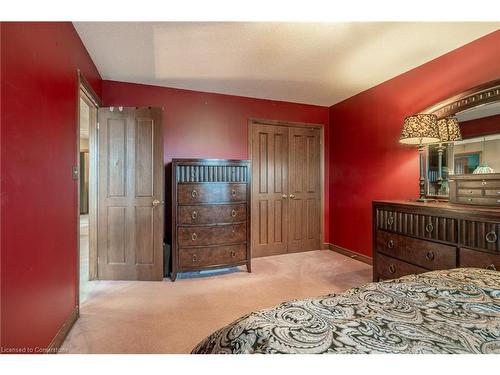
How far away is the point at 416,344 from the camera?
63cm

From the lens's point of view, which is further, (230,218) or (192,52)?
(230,218)

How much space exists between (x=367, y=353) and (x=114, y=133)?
10.3ft

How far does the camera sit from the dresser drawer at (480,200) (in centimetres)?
189

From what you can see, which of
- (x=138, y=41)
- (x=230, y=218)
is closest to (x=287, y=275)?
(x=230, y=218)

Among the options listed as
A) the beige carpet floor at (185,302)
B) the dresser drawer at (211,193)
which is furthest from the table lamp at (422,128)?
the dresser drawer at (211,193)

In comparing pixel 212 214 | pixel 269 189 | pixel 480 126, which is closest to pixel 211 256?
pixel 212 214

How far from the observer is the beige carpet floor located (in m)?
1.80

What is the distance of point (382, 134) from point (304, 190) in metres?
1.44

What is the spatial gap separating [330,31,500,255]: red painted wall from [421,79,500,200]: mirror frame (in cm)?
7

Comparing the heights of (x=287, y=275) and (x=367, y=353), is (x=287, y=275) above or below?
below

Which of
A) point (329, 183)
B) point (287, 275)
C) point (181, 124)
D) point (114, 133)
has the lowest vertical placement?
point (287, 275)

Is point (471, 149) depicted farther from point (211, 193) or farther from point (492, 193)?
point (211, 193)

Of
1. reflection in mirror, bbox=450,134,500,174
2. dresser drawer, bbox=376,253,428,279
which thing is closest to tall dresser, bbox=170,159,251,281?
dresser drawer, bbox=376,253,428,279

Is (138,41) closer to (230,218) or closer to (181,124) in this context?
(181,124)
